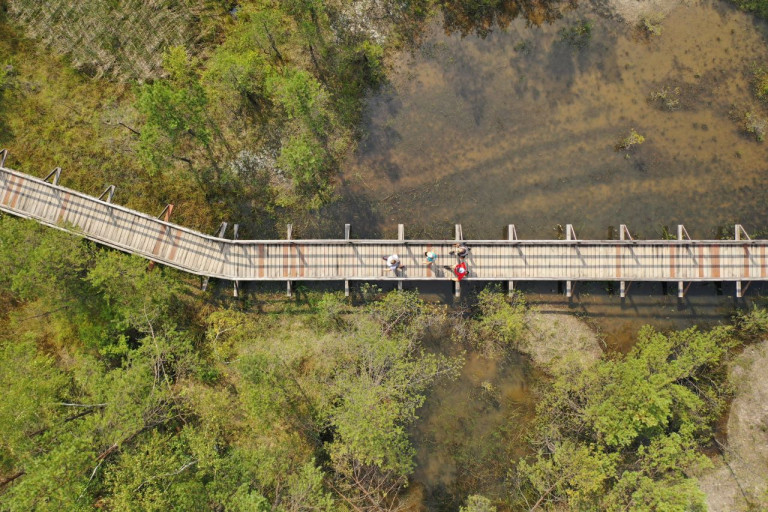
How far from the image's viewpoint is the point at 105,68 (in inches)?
1119

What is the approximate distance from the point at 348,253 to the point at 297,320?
5443 mm

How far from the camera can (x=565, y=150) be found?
2811 cm

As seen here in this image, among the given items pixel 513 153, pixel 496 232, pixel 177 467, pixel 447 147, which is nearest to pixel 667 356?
pixel 496 232

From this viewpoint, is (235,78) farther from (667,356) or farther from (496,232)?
(667,356)

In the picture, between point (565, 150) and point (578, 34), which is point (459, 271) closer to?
point (565, 150)

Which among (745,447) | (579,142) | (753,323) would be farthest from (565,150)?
(745,447)

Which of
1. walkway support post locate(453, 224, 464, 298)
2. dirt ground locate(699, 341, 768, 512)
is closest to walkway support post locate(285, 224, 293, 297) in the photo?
walkway support post locate(453, 224, 464, 298)

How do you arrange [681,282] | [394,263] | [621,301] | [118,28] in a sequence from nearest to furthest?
[394,263]
[681,282]
[621,301]
[118,28]

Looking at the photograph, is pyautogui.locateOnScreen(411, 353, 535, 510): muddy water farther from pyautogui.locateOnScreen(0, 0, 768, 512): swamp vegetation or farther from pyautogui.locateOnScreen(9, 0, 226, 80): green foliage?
pyautogui.locateOnScreen(9, 0, 226, 80): green foliage

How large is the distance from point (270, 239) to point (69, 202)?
470 inches

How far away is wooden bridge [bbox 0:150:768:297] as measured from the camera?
26500mm

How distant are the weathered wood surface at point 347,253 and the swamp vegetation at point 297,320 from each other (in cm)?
158

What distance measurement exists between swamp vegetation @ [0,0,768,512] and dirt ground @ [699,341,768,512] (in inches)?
28.8

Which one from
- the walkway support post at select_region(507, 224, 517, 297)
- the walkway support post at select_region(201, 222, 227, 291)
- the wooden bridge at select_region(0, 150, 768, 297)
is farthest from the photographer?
the walkway support post at select_region(201, 222, 227, 291)
